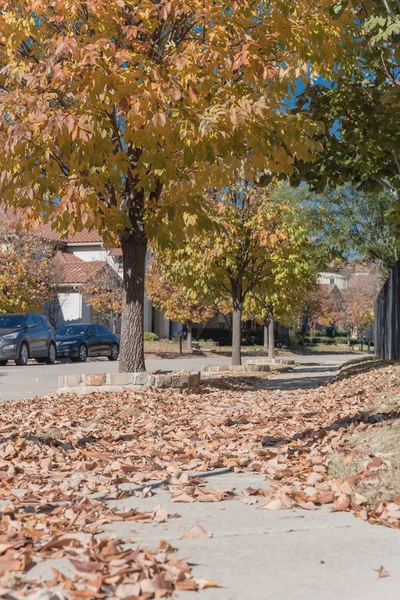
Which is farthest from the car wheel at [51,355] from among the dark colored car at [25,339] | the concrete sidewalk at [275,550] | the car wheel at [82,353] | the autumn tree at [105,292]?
→ the concrete sidewalk at [275,550]

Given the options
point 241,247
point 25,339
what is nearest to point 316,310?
point 25,339

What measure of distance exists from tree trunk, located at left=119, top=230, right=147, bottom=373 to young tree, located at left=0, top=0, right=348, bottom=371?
0.73 m

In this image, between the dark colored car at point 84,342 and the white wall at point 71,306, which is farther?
the white wall at point 71,306

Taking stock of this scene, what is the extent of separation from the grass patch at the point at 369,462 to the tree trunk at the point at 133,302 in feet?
19.2

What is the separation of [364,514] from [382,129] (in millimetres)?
7543

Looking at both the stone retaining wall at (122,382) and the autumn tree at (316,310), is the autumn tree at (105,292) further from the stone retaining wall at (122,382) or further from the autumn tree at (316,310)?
the stone retaining wall at (122,382)

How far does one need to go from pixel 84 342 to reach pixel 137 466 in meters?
23.1

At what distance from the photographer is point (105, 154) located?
388 inches

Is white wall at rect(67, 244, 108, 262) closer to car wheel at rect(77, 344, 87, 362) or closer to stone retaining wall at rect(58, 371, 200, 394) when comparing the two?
car wheel at rect(77, 344, 87, 362)

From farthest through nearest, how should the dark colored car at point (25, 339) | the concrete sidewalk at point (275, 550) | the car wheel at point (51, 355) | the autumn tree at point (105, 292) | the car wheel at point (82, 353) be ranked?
the autumn tree at point (105, 292) → the car wheel at point (82, 353) → the car wheel at point (51, 355) → the dark colored car at point (25, 339) → the concrete sidewalk at point (275, 550)

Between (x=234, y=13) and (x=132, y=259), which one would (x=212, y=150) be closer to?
(x=234, y=13)

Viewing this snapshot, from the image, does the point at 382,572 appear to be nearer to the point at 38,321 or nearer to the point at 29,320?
the point at 29,320

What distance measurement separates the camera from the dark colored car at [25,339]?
22906 mm

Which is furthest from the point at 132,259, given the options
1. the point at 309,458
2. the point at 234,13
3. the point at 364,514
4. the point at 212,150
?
the point at 364,514
